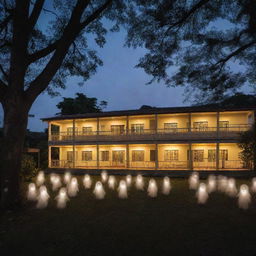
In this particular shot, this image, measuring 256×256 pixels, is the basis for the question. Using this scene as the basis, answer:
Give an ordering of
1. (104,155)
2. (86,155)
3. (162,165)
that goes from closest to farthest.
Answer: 1. (162,165)
2. (104,155)
3. (86,155)

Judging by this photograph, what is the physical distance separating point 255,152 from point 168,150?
9856mm

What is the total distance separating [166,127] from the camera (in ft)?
73.0

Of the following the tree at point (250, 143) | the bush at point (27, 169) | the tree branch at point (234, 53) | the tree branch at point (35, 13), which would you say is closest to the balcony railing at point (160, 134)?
the tree at point (250, 143)

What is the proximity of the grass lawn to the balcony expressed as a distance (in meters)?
11.8

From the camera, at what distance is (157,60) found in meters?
9.32

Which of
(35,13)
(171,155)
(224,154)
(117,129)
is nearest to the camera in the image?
(35,13)

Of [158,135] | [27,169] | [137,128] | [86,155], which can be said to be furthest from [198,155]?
[27,169]

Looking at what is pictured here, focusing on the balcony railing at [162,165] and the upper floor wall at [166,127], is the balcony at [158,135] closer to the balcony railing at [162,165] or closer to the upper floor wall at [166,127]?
the upper floor wall at [166,127]

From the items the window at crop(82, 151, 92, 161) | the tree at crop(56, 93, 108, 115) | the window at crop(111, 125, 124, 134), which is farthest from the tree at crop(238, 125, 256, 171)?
the tree at crop(56, 93, 108, 115)

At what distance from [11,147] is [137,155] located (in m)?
17.0

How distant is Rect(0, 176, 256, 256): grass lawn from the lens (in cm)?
455

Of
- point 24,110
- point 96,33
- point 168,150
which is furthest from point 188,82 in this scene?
point 168,150

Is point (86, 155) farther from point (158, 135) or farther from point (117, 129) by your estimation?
point (158, 135)

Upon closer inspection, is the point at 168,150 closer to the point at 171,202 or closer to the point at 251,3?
the point at 171,202
